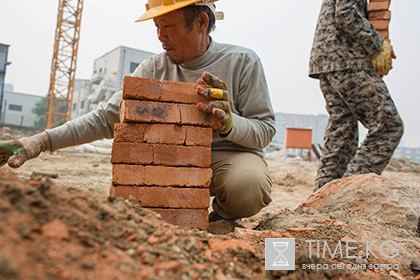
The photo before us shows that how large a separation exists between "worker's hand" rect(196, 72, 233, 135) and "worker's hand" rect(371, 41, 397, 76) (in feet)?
6.76

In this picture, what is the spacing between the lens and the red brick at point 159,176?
183 cm

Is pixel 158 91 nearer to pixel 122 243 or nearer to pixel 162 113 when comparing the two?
pixel 162 113

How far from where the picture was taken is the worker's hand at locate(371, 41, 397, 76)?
3.30m

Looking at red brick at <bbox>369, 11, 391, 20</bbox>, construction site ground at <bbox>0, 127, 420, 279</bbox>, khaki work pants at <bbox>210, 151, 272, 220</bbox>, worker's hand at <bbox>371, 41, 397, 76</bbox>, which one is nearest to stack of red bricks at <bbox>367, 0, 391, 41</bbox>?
red brick at <bbox>369, 11, 391, 20</bbox>

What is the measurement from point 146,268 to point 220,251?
337 mm

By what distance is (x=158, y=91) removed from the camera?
6.12 ft

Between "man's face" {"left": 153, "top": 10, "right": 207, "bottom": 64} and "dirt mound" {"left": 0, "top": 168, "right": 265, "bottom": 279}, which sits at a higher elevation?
"man's face" {"left": 153, "top": 10, "right": 207, "bottom": 64}

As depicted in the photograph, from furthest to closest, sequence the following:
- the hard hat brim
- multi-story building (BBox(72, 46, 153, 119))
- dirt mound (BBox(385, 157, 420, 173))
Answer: multi-story building (BBox(72, 46, 153, 119)) → dirt mound (BBox(385, 157, 420, 173)) → the hard hat brim

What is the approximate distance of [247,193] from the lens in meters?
2.21

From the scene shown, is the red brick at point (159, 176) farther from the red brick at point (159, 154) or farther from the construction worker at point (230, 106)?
the construction worker at point (230, 106)

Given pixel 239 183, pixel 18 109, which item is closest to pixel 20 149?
pixel 239 183

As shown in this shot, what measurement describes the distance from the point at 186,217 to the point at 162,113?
21.3 inches

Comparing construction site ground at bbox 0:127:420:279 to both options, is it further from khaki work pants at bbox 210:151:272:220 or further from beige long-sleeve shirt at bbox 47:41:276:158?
beige long-sleeve shirt at bbox 47:41:276:158

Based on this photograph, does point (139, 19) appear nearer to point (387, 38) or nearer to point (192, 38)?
point (192, 38)
